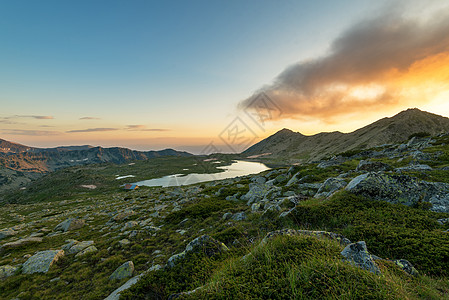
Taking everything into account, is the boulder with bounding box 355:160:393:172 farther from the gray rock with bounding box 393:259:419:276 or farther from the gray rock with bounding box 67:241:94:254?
the gray rock with bounding box 67:241:94:254

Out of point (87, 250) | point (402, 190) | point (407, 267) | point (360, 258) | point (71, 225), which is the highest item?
point (402, 190)

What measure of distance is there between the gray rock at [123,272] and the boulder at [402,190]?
40.8ft

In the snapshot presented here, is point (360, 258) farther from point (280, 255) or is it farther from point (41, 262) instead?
point (41, 262)

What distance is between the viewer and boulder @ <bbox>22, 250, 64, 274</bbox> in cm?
919

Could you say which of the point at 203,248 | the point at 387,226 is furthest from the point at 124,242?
the point at 387,226

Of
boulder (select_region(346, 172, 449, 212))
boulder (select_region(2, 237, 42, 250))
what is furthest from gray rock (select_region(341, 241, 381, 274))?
boulder (select_region(2, 237, 42, 250))

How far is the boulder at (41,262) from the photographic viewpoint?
919cm

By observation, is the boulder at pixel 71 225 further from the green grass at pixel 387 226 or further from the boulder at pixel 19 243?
the green grass at pixel 387 226

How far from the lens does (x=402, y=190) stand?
8539 millimetres

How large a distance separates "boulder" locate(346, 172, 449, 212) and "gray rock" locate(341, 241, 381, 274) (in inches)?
238

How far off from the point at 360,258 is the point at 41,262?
15647 mm

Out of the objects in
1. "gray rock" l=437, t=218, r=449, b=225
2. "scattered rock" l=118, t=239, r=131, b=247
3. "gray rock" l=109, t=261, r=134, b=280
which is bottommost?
"scattered rock" l=118, t=239, r=131, b=247

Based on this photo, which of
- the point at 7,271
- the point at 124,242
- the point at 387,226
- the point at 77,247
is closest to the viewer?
the point at 387,226

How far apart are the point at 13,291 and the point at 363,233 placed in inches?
625
